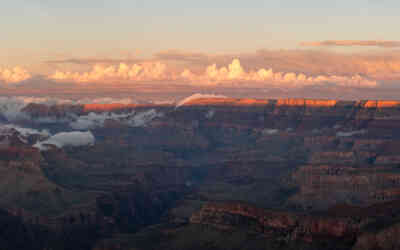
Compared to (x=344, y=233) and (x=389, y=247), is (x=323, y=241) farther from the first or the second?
(x=389, y=247)

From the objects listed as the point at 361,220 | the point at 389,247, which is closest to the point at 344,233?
the point at 361,220

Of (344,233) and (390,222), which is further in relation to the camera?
(344,233)

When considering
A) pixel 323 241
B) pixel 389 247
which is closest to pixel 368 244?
pixel 389 247

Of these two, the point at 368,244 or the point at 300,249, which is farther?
the point at 300,249

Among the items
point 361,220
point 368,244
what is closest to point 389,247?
point 368,244

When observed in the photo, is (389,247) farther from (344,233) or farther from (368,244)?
Answer: (344,233)

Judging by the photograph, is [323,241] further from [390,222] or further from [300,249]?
[390,222]
